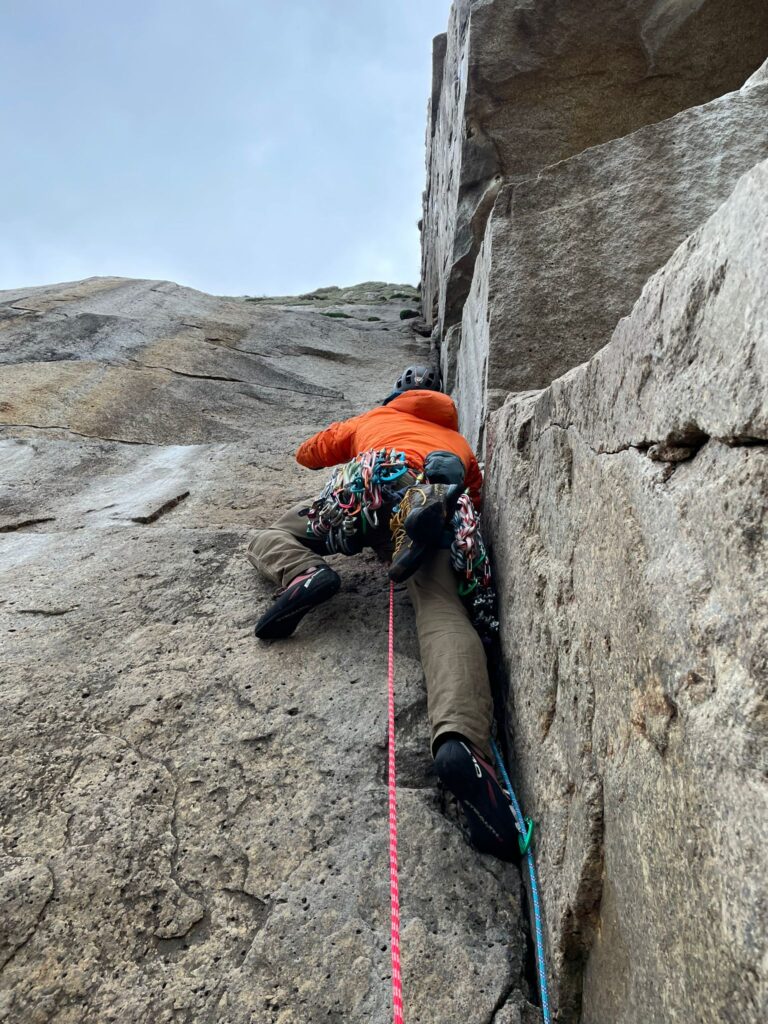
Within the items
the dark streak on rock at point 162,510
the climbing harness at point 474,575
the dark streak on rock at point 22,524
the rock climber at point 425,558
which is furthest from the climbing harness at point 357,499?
the dark streak on rock at point 22,524

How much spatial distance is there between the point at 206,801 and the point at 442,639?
118cm

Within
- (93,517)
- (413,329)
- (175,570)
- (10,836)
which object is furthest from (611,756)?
(413,329)

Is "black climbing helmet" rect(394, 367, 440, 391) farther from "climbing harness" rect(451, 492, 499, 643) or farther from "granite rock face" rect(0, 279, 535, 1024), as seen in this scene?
"climbing harness" rect(451, 492, 499, 643)

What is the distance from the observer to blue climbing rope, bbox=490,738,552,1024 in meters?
2.00

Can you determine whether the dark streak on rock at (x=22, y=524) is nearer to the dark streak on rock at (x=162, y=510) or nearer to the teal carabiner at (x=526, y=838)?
Result: the dark streak on rock at (x=162, y=510)

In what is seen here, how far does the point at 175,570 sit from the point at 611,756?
326 cm

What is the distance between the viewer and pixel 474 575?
3279 millimetres

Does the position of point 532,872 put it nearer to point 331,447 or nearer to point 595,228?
point 331,447

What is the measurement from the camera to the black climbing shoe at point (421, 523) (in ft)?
10.2

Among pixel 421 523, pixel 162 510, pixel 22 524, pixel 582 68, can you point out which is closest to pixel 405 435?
pixel 421 523

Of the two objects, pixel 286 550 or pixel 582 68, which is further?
pixel 582 68

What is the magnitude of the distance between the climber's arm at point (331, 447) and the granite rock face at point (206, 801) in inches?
28.9

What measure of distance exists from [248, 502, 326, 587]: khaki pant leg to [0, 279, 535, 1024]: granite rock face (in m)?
0.22

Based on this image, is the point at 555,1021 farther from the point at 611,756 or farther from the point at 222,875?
the point at 222,875
